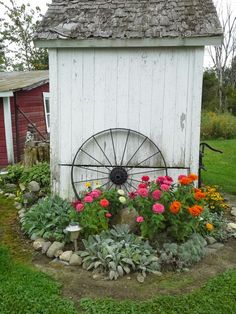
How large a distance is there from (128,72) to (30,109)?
24.4 ft

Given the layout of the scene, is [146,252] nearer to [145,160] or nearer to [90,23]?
[145,160]

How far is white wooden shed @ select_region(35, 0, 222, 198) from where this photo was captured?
14.9 feet

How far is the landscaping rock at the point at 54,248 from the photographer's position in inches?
155

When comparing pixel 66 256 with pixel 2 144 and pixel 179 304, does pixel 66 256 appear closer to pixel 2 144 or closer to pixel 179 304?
pixel 179 304

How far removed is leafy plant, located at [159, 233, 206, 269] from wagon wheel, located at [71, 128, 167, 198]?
53.5 inches

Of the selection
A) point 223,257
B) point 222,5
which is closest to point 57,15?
point 223,257

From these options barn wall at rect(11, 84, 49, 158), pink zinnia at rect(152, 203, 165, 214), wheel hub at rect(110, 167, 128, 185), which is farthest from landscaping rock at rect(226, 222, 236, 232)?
barn wall at rect(11, 84, 49, 158)

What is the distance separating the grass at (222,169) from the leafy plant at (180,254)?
312 centimetres

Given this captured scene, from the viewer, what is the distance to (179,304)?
119 inches

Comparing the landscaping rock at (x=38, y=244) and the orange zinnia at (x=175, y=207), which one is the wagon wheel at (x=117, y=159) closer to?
the landscaping rock at (x=38, y=244)

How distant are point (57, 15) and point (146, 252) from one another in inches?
140

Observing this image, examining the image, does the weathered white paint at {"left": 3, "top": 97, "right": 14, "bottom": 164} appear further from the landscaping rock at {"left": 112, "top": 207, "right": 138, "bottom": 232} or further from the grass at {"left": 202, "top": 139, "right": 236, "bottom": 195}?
the landscaping rock at {"left": 112, "top": 207, "right": 138, "bottom": 232}

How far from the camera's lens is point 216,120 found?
50.6 feet

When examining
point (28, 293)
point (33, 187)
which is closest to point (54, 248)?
point (28, 293)
